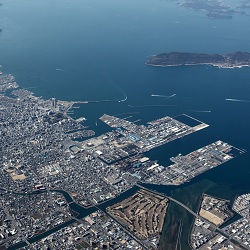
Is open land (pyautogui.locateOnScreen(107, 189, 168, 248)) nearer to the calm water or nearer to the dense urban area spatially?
the dense urban area

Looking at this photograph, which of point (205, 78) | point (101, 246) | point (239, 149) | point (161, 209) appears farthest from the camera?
point (205, 78)

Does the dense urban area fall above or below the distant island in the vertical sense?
below

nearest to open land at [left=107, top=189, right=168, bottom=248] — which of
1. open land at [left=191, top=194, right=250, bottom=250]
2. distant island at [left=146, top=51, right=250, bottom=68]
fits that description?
open land at [left=191, top=194, right=250, bottom=250]

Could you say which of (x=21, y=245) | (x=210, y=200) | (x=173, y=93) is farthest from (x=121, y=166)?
(x=173, y=93)

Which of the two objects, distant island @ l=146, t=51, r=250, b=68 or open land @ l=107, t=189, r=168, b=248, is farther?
distant island @ l=146, t=51, r=250, b=68

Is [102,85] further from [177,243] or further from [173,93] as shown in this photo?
[177,243]

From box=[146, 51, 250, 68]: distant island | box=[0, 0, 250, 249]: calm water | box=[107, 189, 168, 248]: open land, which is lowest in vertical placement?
box=[107, 189, 168, 248]: open land

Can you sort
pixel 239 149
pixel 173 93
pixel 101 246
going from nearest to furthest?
pixel 101 246 → pixel 239 149 → pixel 173 93

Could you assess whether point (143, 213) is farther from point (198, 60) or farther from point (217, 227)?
point (198, 60)
